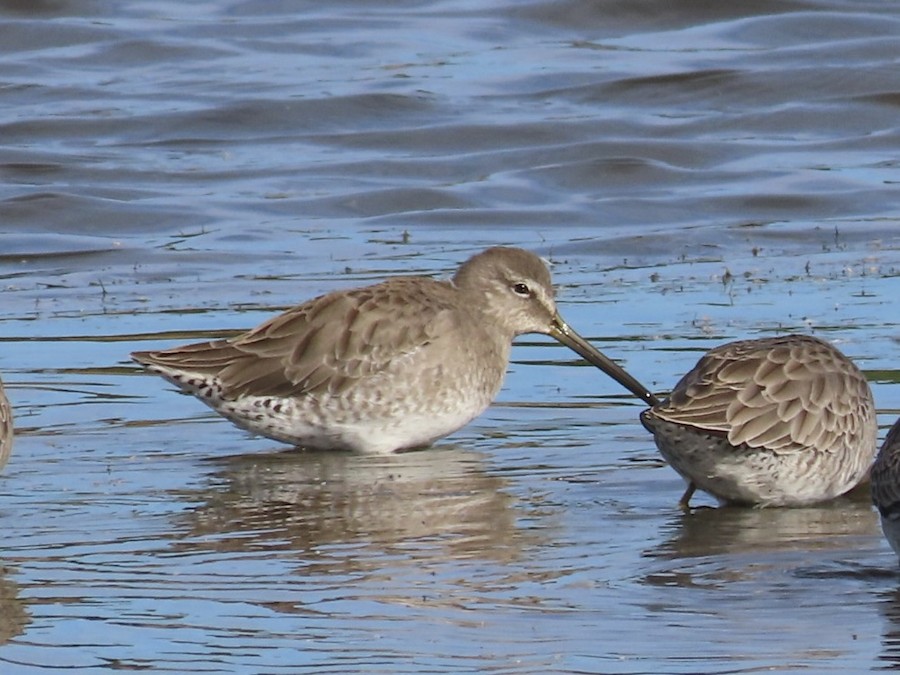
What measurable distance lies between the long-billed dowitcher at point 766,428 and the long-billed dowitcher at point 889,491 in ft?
2.76

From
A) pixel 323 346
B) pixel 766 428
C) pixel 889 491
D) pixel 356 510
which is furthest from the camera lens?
pixel 323 346

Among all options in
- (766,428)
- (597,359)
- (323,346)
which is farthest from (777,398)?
(323,346)

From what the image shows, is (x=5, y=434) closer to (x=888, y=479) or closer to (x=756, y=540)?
(x=756, y=540)

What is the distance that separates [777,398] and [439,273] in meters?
5.16

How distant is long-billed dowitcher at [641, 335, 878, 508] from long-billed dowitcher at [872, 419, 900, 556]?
0.84m

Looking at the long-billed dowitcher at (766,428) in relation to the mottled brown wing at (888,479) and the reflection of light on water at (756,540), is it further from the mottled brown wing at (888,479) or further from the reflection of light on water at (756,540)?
the mottled brown wing at (888,479)

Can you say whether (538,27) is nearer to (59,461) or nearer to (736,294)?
(736,294)

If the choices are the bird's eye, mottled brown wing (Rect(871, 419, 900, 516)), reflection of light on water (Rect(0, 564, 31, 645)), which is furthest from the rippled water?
the bird's eye

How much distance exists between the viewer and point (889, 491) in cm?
649

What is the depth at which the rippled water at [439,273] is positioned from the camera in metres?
6.17

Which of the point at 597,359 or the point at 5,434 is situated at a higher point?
the point at 5,434

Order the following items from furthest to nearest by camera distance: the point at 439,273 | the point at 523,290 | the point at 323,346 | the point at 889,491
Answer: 1. the point at 439,273
2. the point at 523,290
3. the point at 323,346
4. the point at 889,491

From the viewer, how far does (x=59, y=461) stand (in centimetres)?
849

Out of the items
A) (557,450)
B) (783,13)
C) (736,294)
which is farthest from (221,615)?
(783,13)
